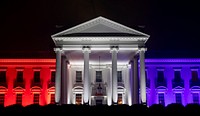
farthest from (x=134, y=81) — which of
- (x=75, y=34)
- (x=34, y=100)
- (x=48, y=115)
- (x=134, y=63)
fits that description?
(x=48, y=115)

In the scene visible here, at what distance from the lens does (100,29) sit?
3572cm

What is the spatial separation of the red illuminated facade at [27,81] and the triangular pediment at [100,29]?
10058 millimetres

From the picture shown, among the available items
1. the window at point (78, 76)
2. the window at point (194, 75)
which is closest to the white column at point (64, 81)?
the window at point (78, 76)

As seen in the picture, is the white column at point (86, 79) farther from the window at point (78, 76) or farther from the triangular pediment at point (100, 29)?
the window at point (78, 76)

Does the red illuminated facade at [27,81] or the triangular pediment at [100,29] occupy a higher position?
the triangular pediment at [100,29]

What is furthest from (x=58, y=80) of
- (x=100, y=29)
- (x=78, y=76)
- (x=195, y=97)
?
(x=195, y=97)

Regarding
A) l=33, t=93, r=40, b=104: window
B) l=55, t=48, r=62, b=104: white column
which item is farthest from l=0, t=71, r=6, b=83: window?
l=55, t=48, r=62, b=104: white column

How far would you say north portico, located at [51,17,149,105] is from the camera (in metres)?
35.2

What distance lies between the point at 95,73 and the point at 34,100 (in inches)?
382

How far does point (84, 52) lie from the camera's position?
35.8 m

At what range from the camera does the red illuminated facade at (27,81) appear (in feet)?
140

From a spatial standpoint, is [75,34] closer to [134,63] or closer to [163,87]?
[134,63]

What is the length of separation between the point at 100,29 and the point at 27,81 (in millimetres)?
14761

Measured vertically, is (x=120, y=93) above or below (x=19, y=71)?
below
